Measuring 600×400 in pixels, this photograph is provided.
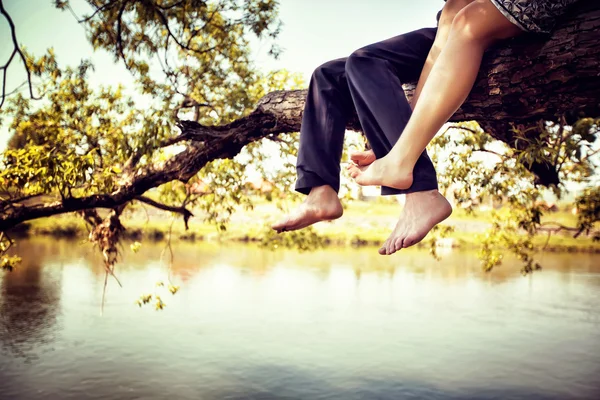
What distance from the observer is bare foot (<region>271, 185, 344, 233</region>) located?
183cm

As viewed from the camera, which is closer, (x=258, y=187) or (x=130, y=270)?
(x=258, y=187)

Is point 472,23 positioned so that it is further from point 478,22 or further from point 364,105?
point 364,105

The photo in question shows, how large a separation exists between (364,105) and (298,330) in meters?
17.8

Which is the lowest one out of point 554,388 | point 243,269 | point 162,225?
point 554,388

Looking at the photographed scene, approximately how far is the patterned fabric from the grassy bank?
1747cm

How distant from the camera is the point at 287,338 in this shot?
1828 centimetres

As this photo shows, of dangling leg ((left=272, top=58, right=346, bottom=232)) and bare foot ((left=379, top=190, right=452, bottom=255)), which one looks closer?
bare foot ((left=379, top=190, right=452, bottom=255))

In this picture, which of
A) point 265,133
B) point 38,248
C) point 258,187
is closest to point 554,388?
point 258,187

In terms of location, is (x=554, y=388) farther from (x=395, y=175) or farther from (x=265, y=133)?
(x=395, y=175)

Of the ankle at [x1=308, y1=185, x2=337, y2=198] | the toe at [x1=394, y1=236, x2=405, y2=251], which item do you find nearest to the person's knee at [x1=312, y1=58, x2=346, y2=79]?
the ankle at [x1=308, y1=185, x2=337, y2=198]

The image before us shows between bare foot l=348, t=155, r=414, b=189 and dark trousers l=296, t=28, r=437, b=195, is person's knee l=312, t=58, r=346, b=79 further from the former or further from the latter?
bare foot l=348, t=155, r=414, b=189

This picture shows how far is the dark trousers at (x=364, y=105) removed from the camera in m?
1.70

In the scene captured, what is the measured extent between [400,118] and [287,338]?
56.4 ft

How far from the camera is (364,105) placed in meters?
1.77
